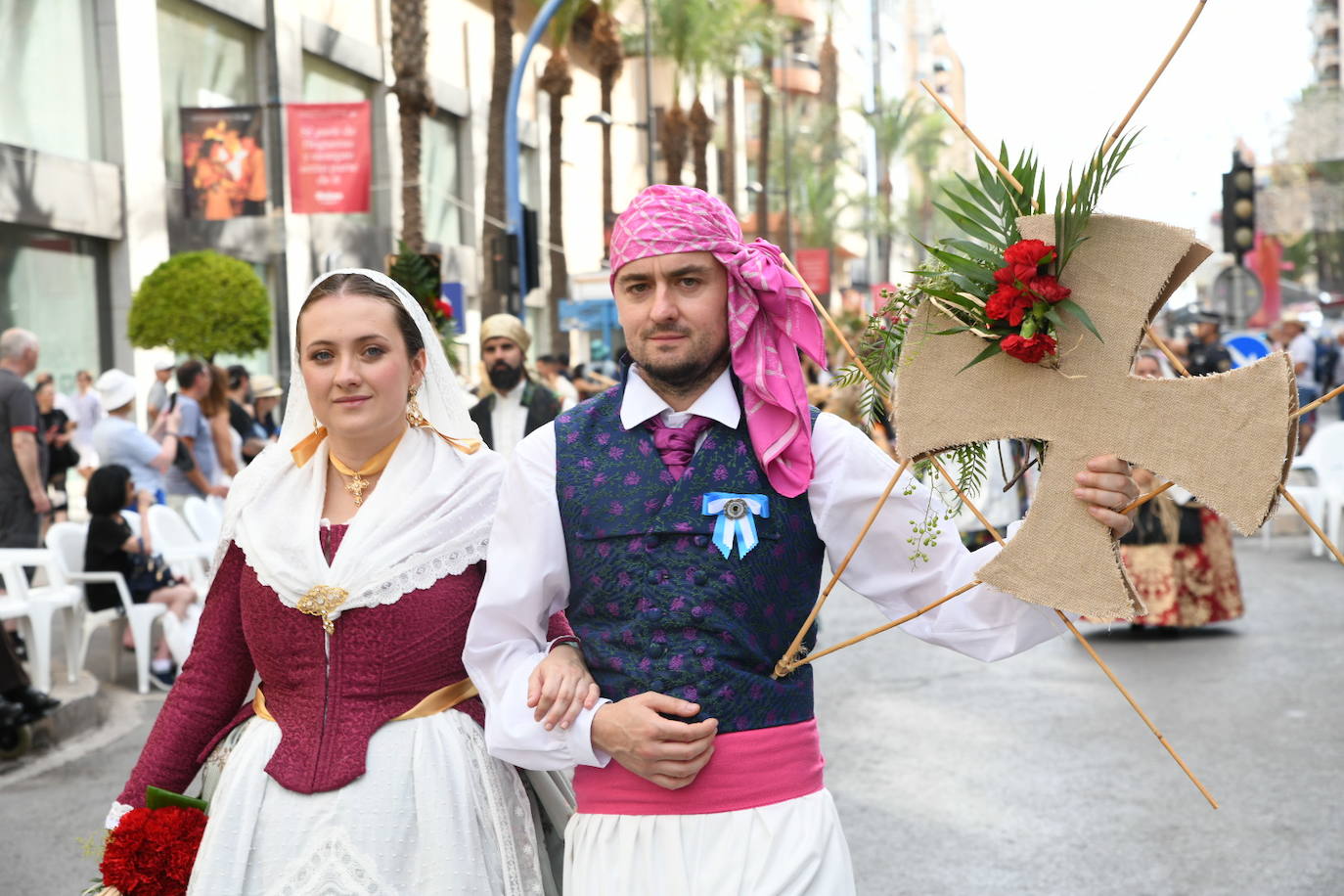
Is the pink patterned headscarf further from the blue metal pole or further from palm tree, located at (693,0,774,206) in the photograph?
palm tree, located at (693,0,774,206)

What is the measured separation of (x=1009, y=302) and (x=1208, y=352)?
600 inches

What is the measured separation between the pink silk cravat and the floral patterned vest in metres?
0.02

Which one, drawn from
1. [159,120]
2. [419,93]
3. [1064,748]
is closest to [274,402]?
[159,120]

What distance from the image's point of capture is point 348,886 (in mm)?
3143

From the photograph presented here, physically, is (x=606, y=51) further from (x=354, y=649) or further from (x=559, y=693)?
(x=559, y=693)

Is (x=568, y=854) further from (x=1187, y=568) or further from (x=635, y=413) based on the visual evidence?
(x=1187, y=568)

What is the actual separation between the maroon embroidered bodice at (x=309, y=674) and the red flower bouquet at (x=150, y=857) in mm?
158

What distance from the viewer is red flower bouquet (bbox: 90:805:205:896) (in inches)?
127

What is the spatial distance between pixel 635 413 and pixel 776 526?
0.34 meters

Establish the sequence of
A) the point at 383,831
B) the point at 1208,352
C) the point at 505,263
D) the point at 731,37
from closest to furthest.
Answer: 1. the point at 383,831
2. the point at 1208,352
3. the point at 505,263
4. the point at 731,37

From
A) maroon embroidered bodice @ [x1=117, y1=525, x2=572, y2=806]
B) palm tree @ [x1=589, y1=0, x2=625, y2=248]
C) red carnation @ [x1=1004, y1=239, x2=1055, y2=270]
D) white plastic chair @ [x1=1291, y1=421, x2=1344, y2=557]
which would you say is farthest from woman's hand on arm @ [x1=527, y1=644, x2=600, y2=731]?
palm tree @ [x1=589, y1=0, x2=625, y2=248]

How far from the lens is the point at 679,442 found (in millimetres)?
3016

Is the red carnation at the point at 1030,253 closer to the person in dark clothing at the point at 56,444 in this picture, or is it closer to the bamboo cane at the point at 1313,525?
the bamboo cane at the point at 1313,525

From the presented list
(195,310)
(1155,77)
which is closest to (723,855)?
(1155,77)
